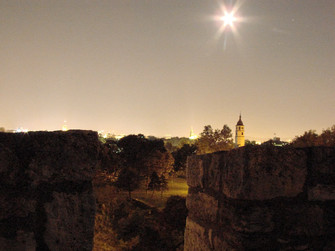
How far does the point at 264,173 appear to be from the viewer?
6.73 ft

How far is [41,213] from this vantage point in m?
1.64

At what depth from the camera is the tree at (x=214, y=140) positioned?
53.3 meters

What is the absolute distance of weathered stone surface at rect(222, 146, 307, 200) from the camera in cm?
201

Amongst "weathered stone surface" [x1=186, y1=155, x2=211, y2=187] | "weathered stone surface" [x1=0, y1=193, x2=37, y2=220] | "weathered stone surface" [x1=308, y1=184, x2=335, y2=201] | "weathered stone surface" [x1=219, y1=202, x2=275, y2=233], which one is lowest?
"weathered stone surface" [x1=219, y1=202, x2=275, y2=233]

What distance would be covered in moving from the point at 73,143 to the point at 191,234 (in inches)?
65.1

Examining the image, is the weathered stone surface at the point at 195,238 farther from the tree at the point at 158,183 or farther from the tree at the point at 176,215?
the tree at the point at 158,183

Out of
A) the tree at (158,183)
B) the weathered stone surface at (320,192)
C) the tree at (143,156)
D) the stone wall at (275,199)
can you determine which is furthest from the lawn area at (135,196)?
the weathered stone surface at (320,192)

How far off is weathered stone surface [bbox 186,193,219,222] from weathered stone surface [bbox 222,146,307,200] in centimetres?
27

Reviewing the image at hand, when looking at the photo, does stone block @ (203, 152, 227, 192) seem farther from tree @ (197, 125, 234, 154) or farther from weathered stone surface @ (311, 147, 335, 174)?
tree @ (197, 125, 234, 154)

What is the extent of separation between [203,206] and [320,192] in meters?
0.99

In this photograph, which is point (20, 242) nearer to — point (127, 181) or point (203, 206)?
point (203, 206)

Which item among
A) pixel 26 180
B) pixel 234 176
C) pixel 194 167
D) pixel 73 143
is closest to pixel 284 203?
pixel 234 176

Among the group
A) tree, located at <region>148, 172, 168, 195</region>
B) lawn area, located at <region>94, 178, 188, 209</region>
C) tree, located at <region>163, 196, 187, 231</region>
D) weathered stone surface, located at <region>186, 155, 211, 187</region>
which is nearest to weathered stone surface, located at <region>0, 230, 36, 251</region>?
weathered stone surface, located at <region>186, 155, 211, 187</region>

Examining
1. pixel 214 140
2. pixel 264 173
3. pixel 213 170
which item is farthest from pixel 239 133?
pixel 264 173
